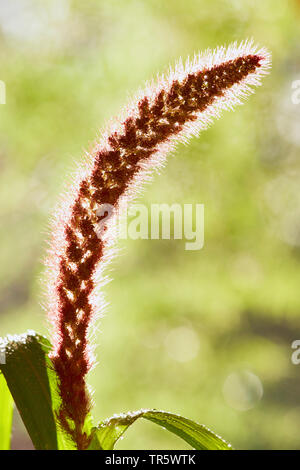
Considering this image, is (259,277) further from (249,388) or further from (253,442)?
(253,442)

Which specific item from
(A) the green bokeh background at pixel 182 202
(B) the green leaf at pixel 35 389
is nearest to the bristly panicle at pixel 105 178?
(B) the green leaf at pixel 35 389

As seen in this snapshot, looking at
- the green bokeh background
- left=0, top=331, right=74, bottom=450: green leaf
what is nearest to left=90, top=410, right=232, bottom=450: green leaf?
left=0, top=331, right=74, bottom=450: green leaf

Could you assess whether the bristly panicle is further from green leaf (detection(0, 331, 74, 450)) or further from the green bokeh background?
the green bokeh background

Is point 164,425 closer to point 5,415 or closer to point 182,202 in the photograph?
point 5,415

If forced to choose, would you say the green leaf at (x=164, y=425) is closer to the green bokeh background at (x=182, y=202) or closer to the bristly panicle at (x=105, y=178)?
the bristly panicle at (x=105, y=178)

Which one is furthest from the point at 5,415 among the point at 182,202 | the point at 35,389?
the point at 182,202

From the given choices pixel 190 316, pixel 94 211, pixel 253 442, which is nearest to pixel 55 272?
pixel 94 211

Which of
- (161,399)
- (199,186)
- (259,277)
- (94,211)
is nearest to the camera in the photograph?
(94,211)
